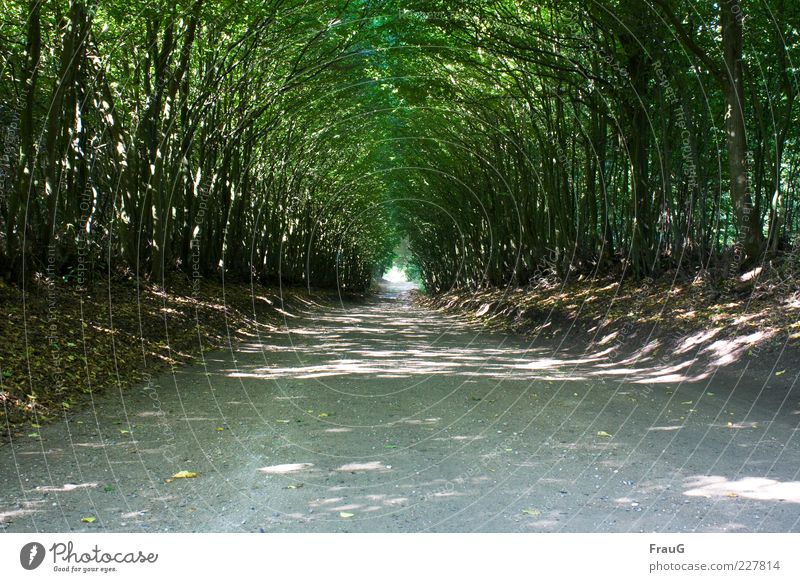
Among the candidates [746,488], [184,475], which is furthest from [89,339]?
[746,488]

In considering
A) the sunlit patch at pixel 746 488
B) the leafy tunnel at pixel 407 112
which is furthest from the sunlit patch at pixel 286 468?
the leafy tunnel at pixel 407 112

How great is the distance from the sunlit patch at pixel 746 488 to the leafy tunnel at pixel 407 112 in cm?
840

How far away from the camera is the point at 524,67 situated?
19.3 m

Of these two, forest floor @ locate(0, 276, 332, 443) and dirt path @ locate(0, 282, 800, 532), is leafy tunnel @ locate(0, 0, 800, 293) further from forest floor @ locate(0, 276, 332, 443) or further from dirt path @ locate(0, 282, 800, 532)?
dirt path @ locate(0, 282, 800, 532)

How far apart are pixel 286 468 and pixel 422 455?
45.6 inches

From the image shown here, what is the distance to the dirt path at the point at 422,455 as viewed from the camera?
14.8 ft

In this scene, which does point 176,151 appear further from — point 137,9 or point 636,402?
point 636,402

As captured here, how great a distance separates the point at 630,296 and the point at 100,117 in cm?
1323

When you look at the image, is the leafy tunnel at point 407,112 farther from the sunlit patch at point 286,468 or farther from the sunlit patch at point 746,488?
the sunlit patch at point 746,488

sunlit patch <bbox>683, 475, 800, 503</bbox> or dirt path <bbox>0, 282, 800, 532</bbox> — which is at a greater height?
sunlit patch <bbox>683, 475, 800, 503</bbox>

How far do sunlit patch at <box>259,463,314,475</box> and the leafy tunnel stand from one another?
22.1 ft

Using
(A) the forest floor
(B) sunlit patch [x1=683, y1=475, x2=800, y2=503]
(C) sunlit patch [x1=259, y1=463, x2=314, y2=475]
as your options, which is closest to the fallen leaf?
(C) sunlit patch [x1=259, y1=463, x2=314, y2=475]

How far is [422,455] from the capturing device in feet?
20.0

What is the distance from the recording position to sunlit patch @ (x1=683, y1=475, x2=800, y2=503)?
488 centimetres
